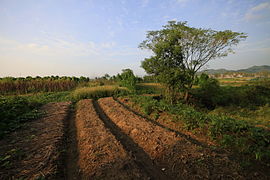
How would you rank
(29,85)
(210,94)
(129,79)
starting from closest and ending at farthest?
(210,94) < (129,79) < (29,85)

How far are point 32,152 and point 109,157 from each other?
198cm

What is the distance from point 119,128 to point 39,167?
2.74 m

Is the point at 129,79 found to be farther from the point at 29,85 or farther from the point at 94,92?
the point at 29,85

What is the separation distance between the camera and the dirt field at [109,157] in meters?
2.23

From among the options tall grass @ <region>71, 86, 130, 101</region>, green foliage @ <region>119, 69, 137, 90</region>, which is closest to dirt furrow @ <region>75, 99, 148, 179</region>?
tall grass @ <region>71, 86, 130, 101</region>

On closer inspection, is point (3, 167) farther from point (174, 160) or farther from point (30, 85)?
point (30, 85)

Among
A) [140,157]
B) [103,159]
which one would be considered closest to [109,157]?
[103,159]

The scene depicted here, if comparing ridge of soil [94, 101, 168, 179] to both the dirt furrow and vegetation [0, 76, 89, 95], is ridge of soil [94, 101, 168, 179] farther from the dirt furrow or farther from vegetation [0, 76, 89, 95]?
vegetation [0, 76, 89, 95]

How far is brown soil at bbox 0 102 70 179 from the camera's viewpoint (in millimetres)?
2217

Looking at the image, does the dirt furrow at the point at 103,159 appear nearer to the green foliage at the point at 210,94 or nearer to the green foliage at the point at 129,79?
the green foliage at the point at 129,79

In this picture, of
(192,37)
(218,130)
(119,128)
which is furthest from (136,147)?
(192,37)

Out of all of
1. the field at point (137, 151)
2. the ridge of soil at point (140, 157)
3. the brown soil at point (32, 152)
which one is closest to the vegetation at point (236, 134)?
the field at point (137, 151)

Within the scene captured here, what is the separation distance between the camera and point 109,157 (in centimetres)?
270

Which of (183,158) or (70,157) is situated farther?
(70,157)
